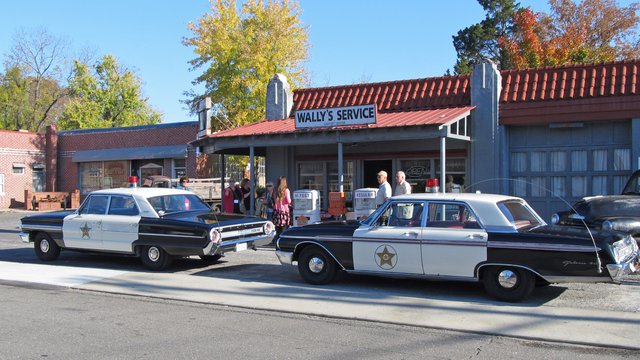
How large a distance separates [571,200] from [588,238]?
872 centimetres

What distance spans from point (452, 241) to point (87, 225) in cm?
699

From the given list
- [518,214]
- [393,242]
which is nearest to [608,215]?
[518,214]

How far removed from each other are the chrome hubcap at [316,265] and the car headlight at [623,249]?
3979 millimetres

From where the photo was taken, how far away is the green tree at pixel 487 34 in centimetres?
5100

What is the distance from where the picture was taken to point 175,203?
11375 mm

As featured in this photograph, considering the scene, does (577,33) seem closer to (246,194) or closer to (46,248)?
(246,194)

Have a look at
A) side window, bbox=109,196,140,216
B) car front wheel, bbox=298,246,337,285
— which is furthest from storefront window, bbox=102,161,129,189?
car front wheel, bbox=298,246,337,285

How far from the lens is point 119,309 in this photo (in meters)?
7.87

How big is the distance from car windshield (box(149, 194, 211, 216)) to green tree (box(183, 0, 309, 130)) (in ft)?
60.2

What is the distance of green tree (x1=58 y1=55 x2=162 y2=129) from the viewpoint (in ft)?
153

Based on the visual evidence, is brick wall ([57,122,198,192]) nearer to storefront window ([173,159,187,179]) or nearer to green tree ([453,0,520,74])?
storefront window ([173,159,187,179])

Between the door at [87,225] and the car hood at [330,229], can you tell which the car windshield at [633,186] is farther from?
the door at [87,225]

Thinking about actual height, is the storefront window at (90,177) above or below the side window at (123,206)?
above

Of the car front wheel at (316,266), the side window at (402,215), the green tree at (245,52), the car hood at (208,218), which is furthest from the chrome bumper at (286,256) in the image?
the green tree at (245,52)
